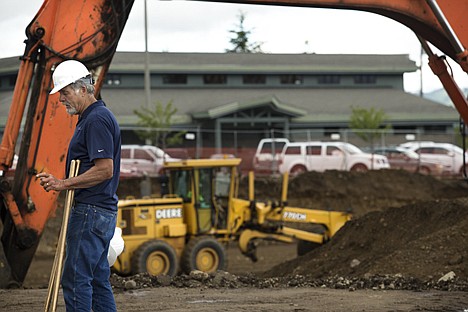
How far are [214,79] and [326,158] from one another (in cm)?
1646

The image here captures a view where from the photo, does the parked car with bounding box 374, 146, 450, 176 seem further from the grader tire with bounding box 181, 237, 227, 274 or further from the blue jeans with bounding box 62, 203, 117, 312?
the blue jeans with bounding box 62, 203, 117, 312

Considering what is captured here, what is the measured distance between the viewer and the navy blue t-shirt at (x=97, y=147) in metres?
5.97

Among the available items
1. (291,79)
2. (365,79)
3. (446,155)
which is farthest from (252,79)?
(446,155)

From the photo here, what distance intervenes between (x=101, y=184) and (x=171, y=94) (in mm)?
40958

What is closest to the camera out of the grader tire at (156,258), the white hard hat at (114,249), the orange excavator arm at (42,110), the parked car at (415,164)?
the white hard hat at (114,249)

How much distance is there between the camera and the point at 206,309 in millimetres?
8703

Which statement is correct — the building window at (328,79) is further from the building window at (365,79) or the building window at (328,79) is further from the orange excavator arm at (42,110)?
the orange excavator arm at (42,110)

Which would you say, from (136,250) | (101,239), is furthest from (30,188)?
(136,250)

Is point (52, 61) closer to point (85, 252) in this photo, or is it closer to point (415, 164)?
point (85, 252)

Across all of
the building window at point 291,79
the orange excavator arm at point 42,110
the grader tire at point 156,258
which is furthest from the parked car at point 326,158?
the orange excavator arm at point 42,110

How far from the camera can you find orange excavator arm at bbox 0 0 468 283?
1040 cm

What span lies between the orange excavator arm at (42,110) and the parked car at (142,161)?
1726cm

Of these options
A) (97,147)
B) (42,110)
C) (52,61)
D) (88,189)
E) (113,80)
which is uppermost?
(113,80)

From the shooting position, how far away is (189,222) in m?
18.0
